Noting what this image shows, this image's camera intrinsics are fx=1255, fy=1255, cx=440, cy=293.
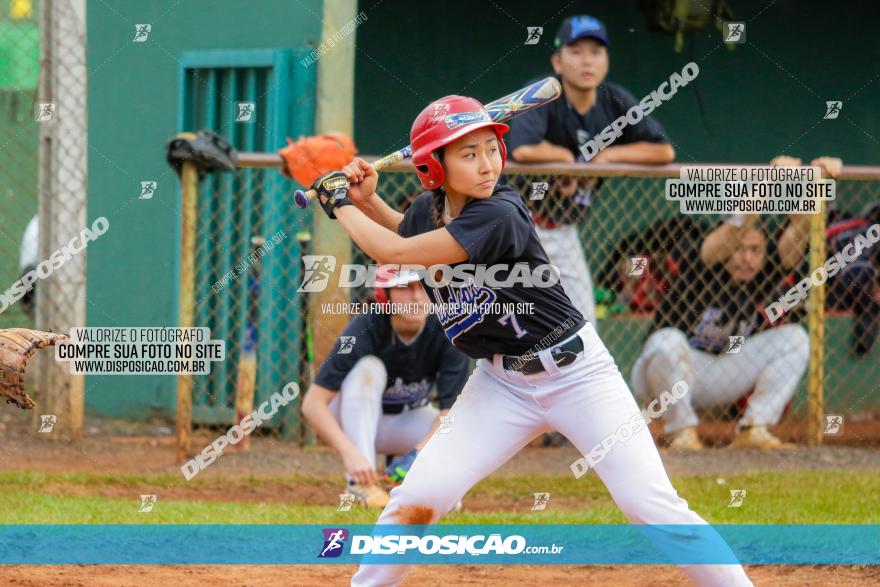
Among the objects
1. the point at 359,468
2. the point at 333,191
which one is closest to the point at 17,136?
the point at 359,468

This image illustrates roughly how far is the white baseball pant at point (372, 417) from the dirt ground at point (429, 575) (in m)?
1.01

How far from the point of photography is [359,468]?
5.40 m

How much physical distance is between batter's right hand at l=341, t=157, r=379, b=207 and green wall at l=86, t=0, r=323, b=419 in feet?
12.7

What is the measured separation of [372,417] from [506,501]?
737mm

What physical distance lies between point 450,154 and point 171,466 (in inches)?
128

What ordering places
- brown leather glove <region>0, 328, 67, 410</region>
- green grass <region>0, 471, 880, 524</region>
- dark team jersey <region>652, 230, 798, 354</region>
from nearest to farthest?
brown leather glove <region>0, 328, 67, 410</region> < green grass <region>0, 471, 880, 524</region> < dark team jersey <region>652, 230, 798, 354</region>

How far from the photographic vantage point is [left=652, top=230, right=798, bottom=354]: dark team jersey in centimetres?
664

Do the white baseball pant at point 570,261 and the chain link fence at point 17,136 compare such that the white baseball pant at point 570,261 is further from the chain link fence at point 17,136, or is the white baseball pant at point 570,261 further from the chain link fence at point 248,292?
the chain link fence at point 17,136

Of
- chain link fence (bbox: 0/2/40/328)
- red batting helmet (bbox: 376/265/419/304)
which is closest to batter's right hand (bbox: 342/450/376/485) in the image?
red batting helmet (bbox: 376/265/419/304)

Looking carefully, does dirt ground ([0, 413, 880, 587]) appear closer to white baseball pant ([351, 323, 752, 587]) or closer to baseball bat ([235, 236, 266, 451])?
baseball bat ([235, 236, 266, 451])

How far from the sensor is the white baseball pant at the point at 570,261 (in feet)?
20.5

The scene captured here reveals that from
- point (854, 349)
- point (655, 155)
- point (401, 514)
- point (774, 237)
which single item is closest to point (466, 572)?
point (401, 514)

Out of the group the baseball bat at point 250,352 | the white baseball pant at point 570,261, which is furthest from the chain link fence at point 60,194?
the white baseball pant at point 570,261

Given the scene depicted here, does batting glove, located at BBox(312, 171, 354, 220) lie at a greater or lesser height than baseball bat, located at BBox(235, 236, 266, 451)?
greater
